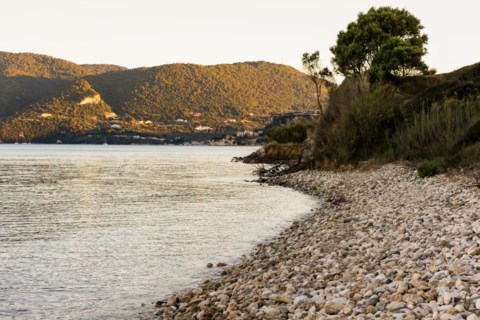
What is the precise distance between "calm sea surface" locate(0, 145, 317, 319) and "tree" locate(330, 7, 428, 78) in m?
31.5

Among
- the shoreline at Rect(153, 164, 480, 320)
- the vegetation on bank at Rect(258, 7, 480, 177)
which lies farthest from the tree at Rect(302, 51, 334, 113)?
the shoreline at Rect(153, 164, 480, 320)

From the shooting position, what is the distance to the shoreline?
789 cm

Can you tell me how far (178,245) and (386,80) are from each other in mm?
46107

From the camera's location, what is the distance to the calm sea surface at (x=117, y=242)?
41.4 ft

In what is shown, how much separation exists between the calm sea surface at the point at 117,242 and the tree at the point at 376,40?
103 feet

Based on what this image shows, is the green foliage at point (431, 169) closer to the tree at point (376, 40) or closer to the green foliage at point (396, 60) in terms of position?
the green foliage at point (396, 60)

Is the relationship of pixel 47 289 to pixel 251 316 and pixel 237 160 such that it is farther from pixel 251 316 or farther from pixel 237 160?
pixel 237 160

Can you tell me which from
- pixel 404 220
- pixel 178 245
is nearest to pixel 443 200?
pixel 404 220

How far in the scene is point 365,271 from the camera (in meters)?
10.4

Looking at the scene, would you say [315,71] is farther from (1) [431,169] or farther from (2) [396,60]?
(1) [431,169]

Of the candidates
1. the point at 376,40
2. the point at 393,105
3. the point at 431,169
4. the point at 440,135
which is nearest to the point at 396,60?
the point at 376,40

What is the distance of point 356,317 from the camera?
7641 mm

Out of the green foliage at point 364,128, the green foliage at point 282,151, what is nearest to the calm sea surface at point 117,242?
the green foliage at point 364,128

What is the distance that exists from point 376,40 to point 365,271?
5972 centimetres
